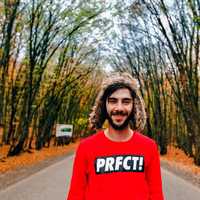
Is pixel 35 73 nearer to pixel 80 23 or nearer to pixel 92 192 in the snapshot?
pixel 80 23

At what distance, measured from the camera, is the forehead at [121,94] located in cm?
293

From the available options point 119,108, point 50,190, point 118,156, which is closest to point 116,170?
point 118,156

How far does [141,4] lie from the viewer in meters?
23.8

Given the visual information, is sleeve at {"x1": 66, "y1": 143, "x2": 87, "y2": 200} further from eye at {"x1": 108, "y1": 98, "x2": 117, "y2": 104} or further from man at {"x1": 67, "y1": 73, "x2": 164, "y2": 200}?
eye at {"x1": 108, "y1": 98, "x2": 117, "y2": 104}

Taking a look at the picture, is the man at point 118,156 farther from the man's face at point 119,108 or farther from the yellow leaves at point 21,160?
the yellow leaves at point 21,160

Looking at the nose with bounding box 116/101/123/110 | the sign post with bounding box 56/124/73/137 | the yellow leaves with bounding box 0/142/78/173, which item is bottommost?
the yellow leaves with bounding box 0/142/78/173

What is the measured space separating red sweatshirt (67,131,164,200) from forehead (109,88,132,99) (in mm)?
250

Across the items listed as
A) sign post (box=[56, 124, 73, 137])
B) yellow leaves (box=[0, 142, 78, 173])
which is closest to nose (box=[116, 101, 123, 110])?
yellow leaves (box=[0, 142, 78, 173])

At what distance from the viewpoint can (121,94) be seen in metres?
2.94

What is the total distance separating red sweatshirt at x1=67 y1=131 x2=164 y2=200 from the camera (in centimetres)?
279

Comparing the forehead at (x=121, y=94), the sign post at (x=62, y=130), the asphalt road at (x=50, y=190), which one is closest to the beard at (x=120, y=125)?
the forehead at (x=121, y=94)

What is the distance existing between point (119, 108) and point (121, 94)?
0.11 metres

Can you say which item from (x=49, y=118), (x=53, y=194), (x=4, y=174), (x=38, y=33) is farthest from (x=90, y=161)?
(x=49, y=118)

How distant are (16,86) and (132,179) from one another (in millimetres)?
32681
